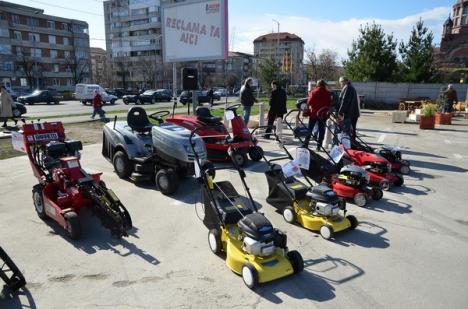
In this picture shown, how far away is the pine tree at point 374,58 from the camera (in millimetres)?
24234

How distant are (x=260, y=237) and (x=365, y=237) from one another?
190cm

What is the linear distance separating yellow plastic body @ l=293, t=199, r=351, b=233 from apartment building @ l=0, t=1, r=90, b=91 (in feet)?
202

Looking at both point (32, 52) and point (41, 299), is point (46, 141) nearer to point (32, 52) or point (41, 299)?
point (41, 299)

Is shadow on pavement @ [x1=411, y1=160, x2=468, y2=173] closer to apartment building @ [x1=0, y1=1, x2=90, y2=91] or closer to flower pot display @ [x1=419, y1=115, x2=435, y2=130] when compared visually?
flower pot display @ [x1=419, y1=115, x2=435, y2=130]

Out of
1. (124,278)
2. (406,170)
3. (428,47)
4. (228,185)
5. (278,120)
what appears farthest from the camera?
(428,47)

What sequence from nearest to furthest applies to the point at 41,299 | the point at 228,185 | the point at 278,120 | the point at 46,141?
the point at 41,299 < the point at 228,185 < the point at 46,141 < the point at 278,120

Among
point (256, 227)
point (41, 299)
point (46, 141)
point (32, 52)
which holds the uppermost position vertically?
point (32, 52)

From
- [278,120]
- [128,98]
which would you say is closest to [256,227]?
[278,120]

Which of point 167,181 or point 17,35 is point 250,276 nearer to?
point 167,181

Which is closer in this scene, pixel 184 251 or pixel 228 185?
pixel 184 251

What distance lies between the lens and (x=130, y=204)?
5887 millimetres

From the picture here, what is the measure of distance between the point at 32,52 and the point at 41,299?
7271cm

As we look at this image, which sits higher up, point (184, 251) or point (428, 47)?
point (428, 47)

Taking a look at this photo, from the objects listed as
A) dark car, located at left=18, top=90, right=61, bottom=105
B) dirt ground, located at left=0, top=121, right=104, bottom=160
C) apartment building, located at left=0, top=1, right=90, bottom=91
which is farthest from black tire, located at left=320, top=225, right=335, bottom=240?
apartment building, located at left=0, top=1, right=90, bottom=91
